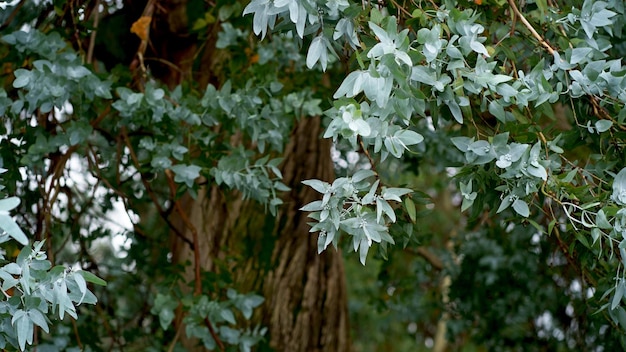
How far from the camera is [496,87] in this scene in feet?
5.26

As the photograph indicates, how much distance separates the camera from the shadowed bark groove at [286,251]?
10.7 ft

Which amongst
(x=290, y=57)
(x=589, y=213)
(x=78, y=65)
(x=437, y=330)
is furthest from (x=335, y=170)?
(x=437, y=330)

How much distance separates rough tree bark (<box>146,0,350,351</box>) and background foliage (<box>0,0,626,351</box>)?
94mm

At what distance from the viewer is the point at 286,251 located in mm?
3355

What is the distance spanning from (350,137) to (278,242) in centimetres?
197

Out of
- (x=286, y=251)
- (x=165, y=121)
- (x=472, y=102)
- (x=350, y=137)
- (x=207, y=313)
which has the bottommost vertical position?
(x=286, y=251)

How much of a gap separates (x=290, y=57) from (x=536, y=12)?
0.89m

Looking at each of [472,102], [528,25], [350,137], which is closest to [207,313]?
[472,102]

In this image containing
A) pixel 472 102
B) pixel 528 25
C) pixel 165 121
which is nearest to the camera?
pixel 528 25

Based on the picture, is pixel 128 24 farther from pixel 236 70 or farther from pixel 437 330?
pixel 437 330

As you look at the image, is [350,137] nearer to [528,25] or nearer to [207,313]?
[528,25]

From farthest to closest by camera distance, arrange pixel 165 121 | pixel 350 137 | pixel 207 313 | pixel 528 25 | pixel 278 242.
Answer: pixel 278 242, pixel 207 313, pixel 165 121, pixel 528 25, pixel 350 137

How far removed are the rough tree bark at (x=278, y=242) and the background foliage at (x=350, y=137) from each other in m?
0.09

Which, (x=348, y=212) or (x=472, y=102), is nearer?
(x=348, y=212)
